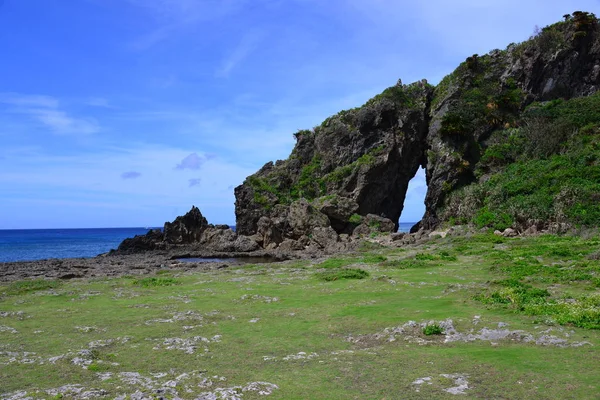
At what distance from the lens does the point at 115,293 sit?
23250 millimetres

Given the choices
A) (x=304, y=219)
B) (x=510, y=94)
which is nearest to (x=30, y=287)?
(x=304, y=219)

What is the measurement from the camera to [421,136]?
8019cm

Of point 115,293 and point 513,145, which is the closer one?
point 115,293

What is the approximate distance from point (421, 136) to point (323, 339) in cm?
7188

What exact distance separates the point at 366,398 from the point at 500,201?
47071mm

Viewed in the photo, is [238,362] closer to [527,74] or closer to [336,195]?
[336,195]

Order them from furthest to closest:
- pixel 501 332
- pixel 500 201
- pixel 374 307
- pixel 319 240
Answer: pixel 319 240, pixel 500 201, pixel 374 307, pixel 501 332

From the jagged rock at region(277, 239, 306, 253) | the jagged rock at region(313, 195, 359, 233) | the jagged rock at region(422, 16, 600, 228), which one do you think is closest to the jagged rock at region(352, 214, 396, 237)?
the jagged rock at region(313, 195, 359, 233)

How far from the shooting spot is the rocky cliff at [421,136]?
225 feet

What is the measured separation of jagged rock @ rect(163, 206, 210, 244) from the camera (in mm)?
79938

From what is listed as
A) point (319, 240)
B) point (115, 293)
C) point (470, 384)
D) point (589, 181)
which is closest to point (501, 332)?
point (470, 384)

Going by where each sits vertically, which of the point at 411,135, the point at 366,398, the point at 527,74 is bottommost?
the point at 366,398

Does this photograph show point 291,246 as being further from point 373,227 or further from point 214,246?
point 214,246

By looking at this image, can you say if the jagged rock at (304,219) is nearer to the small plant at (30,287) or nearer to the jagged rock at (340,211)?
the jagged rock at (340,211)
